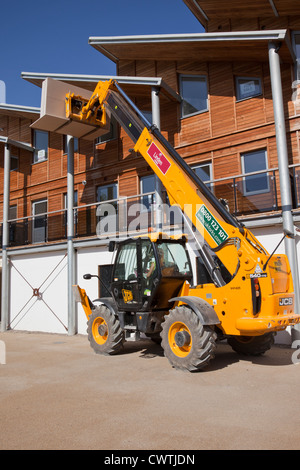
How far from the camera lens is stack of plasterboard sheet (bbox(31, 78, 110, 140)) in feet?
42.0

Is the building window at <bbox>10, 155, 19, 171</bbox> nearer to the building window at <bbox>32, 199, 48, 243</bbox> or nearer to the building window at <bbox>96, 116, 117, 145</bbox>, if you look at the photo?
the building window at <bbox>32, 199, 48, 243</bbox>

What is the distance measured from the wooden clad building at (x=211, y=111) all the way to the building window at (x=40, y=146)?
5.16ft

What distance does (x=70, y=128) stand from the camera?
13547 mm

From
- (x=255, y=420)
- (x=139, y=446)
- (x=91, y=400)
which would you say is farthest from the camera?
(x=91, y=400)

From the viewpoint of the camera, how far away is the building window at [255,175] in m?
10.2

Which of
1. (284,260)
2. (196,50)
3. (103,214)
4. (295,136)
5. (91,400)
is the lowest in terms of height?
(91,400)

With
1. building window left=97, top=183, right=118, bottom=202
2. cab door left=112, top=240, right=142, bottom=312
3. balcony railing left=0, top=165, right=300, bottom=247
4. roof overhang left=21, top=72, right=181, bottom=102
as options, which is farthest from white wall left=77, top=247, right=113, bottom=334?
roof overhang left=21, top=72, right=181, bottom=102

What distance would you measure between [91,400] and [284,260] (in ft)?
12.9

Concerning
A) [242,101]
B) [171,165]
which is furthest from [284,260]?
[242,101]

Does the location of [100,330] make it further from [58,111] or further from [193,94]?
[193,94]

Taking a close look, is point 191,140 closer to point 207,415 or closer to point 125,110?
point 125,110

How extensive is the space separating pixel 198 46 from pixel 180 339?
9.03 m

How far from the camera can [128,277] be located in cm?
820

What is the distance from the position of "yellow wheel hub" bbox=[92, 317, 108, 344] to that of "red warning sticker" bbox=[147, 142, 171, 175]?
3497 mm
